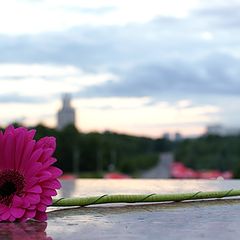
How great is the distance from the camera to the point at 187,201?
2.70 metres

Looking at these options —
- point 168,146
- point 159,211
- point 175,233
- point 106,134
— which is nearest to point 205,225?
point 175,233

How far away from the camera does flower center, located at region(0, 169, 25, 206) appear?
6.86 ft

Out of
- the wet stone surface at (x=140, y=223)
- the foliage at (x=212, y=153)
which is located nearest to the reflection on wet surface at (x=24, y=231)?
the wet stone surface at (x=140, y=223)

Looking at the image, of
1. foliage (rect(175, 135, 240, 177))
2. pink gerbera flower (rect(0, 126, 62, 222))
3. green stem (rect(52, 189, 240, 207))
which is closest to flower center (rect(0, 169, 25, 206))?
pink gerbera flower (rect(0, 126, 62, 222))

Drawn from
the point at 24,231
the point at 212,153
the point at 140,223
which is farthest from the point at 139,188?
the point at 212,153

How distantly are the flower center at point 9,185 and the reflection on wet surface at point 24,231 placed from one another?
0.08 metres

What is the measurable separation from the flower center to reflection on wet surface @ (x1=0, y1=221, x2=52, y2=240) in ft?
0.27

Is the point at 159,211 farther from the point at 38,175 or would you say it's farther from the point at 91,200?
the point at 38,175

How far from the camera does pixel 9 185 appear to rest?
7.03ft

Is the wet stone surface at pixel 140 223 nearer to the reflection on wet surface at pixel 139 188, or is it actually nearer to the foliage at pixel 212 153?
the reflection on wet surface at pixel 139 188

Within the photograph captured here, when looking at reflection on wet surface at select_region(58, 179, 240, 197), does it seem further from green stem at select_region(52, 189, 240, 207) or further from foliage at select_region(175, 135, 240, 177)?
foliage at select_region(175, 135, 240, 177)

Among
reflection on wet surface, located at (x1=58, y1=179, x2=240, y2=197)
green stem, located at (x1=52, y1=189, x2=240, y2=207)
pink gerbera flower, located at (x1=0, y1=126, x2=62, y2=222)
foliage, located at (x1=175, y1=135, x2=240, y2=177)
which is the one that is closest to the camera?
pink gerbera flower, located at (x1=0, y1=126, x2=62, y2=222)

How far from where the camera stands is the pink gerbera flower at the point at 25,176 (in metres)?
2.06

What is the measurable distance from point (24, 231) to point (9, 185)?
225 mm
